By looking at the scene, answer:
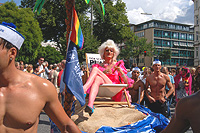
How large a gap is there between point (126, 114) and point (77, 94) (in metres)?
1.16

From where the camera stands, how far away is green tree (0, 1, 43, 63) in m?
32.2

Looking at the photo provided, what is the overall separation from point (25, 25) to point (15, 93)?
3293 cm

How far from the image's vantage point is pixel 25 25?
3278 centimetres

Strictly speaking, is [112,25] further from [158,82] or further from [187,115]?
[187,115]

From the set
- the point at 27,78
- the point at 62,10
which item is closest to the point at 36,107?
the point at 27,78

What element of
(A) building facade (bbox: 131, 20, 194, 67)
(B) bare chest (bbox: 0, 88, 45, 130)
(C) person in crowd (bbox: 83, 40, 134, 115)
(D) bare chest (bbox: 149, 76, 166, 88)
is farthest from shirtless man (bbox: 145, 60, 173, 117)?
(A) building facade (bbox: 131, 20, 194, 67)

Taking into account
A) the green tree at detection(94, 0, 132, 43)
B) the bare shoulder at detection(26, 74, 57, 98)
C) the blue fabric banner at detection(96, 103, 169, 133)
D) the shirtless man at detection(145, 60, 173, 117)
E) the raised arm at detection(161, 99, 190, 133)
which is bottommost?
the blue fabric banner at detection(96, 103, 169, 133)

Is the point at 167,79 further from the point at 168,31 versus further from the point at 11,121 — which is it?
the point at 168,31

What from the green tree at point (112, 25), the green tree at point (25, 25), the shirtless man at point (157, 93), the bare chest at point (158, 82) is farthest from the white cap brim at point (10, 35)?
the green tree at point (25, 25)

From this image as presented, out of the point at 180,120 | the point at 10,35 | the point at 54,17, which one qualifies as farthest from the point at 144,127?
the point at 54,17

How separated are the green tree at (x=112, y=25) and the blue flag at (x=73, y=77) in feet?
89.0

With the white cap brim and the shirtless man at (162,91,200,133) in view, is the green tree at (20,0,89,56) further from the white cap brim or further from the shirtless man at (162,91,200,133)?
the shirtless man at (162,91,200,133)

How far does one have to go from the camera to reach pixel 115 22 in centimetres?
3109

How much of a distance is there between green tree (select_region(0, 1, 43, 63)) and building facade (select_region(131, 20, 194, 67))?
2198 inches
